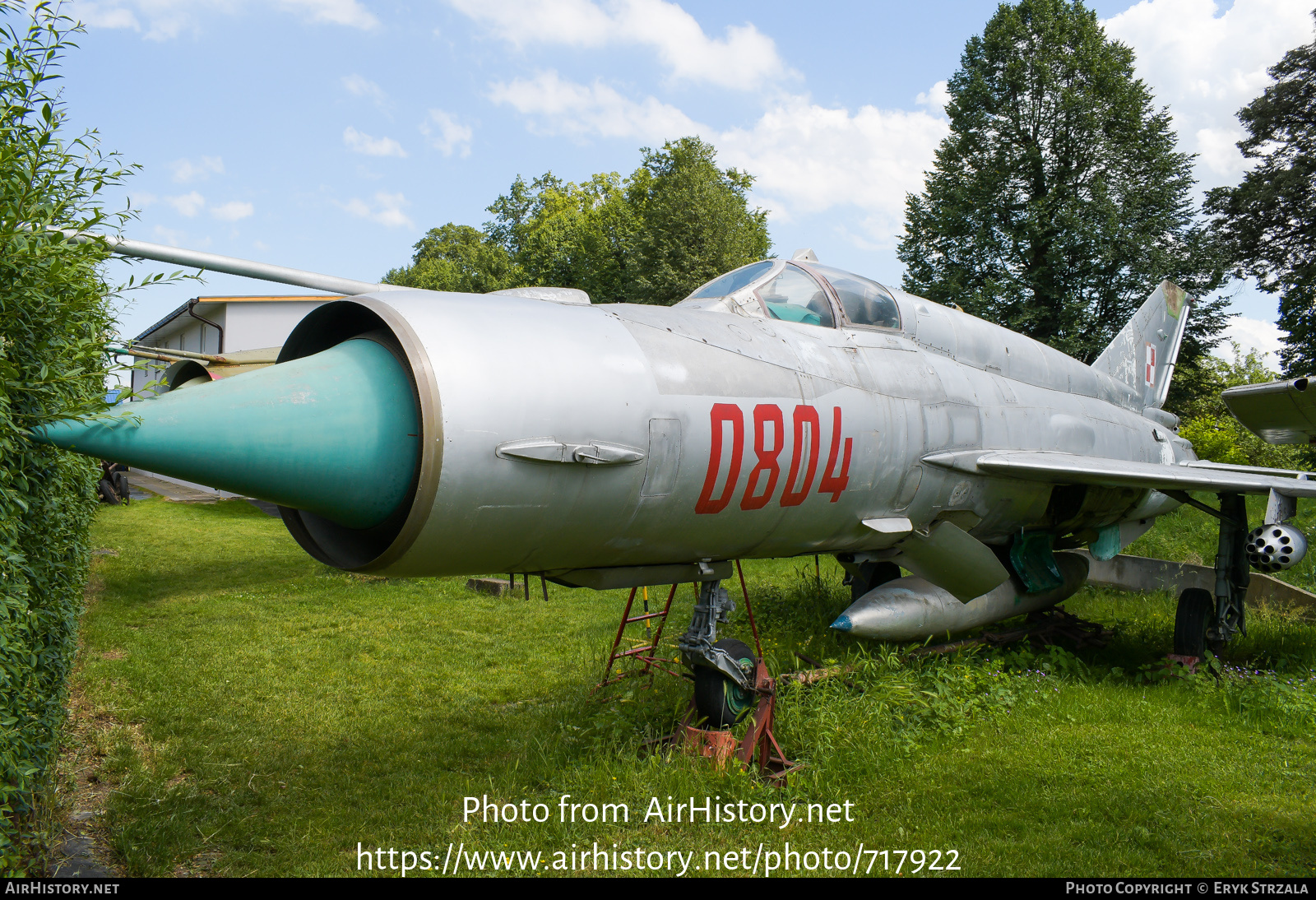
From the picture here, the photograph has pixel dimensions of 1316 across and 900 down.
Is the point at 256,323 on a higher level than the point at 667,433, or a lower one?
higher

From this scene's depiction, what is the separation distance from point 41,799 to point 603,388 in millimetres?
3553

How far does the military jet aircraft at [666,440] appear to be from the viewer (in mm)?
2916

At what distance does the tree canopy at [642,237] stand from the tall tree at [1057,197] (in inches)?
284

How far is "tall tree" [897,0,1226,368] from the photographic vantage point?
21031mm

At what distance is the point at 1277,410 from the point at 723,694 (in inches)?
254

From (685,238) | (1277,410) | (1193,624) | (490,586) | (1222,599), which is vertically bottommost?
(490,586)

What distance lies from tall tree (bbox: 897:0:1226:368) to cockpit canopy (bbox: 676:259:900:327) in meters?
17.1

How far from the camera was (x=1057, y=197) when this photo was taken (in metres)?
21.7

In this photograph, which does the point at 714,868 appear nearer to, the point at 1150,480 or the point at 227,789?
the point at 227,789

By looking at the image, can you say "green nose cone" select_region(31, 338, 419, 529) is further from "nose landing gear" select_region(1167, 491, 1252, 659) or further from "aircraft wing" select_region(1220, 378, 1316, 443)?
"aircraft wing" select_region(1220, 378, 1316, 443)

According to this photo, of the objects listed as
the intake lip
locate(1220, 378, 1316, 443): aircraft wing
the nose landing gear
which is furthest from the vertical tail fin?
the intake lip

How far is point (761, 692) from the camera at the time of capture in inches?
189

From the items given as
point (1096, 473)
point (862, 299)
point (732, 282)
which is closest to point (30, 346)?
point (732, 282)

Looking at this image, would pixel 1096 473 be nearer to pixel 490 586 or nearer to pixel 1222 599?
pixel 1222 599
